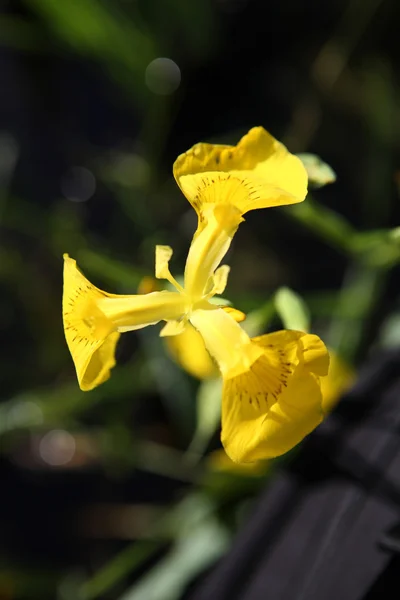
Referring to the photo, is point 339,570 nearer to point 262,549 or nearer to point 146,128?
point 262,549

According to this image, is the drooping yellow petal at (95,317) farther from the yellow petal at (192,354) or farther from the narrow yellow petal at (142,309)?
the yellow petal at (192,354)

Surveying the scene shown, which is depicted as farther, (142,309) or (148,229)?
(148,229)

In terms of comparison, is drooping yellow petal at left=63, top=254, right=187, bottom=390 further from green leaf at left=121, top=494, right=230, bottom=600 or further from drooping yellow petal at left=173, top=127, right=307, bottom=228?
green leaf at left=121, top=494, right=230, bottom=600

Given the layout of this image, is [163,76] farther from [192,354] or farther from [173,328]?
[173,328]

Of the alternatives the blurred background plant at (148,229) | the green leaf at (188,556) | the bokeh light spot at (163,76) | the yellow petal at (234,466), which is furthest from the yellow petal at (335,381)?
the bokeh light spot at (163,76)

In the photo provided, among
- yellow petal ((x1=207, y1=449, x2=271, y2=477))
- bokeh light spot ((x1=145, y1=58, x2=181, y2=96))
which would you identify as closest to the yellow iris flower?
yellow petal ((x1=207, y1=449, x2=271, y2=477))

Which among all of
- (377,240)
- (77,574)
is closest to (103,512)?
(77,574)

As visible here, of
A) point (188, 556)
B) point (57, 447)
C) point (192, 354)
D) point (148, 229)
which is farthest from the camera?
point (57, 447)

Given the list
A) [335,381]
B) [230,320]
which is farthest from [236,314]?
[335,381]
